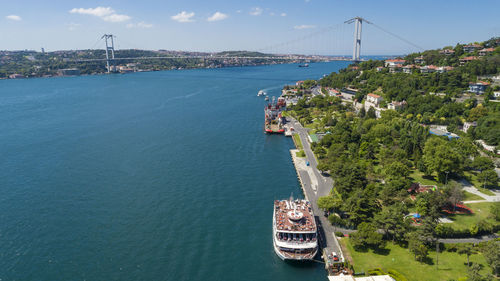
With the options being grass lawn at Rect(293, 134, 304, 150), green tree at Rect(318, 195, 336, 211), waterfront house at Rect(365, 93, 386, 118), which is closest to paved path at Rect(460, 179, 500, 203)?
green tree at Rect(318, 195, 336, 211)

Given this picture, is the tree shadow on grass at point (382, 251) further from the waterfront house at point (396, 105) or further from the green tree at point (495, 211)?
the waterfront house at point (396, 105)

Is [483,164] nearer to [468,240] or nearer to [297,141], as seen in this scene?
[468,240]

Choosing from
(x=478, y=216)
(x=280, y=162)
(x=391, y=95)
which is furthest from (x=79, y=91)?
(x=478, y=216)

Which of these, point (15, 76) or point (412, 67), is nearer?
point (412, 67)

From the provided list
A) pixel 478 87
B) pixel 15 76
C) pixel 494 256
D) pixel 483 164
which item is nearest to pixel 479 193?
pixel 483 164

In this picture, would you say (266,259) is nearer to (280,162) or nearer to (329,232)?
(329,232)

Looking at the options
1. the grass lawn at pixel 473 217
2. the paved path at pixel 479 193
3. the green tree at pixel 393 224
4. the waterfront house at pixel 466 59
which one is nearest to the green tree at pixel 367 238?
the green tree at pixel 393 224

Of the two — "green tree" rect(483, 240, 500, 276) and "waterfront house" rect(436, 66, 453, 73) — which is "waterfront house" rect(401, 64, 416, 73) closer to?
"waterfront house" rect(436, 66, 453, 73)
